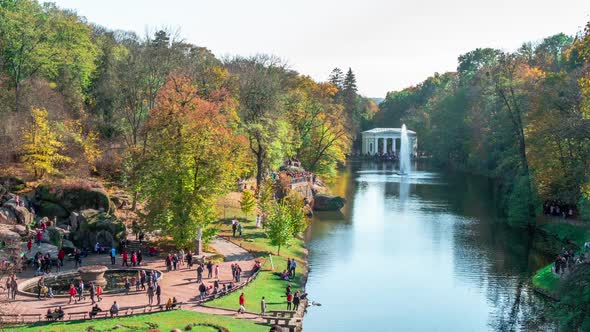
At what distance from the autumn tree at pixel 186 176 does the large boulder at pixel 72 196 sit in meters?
4.04

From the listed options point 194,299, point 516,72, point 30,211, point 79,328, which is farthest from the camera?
point 516,72

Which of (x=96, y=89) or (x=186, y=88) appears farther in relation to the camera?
(x=96, y=89)

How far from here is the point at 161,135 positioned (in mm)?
45750

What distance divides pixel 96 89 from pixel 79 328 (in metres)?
44.0

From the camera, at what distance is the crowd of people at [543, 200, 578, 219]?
55938mm

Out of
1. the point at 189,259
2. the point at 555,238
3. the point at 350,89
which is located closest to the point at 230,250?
the point at 189,259

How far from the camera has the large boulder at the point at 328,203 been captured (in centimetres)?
7269

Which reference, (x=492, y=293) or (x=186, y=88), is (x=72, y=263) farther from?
(x=492, y=293)

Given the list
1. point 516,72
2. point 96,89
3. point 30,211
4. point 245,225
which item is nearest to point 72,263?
point 30,211

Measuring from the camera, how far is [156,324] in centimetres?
2875

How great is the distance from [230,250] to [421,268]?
14.3 metres

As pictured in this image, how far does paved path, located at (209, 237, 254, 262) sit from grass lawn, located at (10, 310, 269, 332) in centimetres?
1256

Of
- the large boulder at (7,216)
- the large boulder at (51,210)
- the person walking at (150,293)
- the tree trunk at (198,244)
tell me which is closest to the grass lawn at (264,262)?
the person walking at (150,293)

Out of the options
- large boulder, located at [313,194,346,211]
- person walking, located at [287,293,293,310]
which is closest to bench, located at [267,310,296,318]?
person walking, located at [287,293,293,310]
